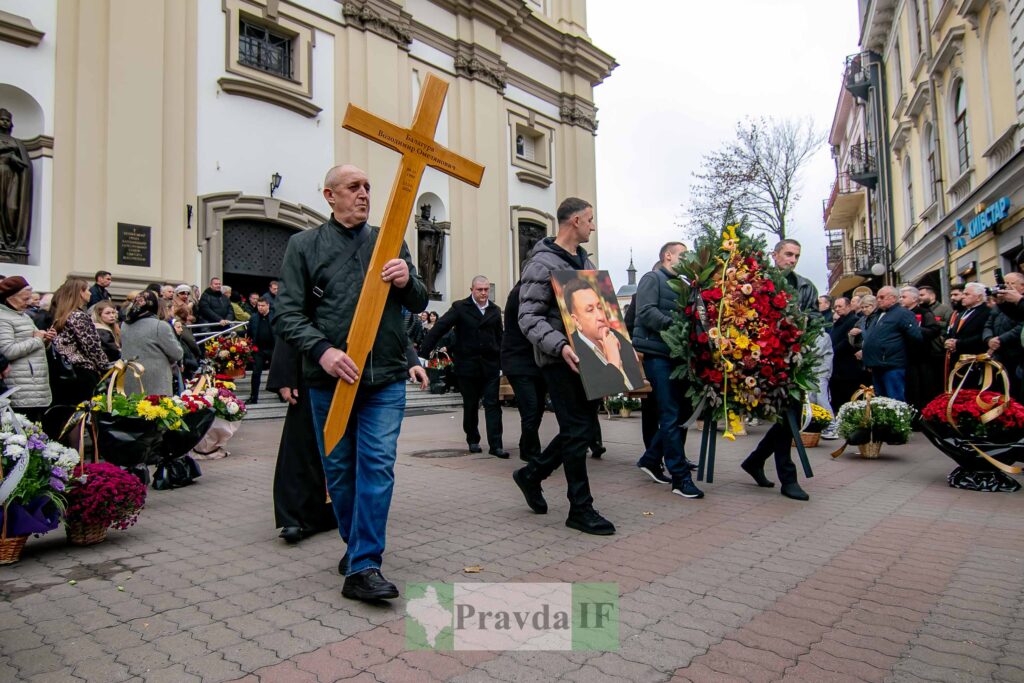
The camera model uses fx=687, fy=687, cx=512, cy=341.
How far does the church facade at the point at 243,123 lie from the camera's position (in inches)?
475

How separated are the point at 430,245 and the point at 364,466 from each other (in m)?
16.6

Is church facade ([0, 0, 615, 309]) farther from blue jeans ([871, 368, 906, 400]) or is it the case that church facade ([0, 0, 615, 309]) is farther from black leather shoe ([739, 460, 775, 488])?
blue jeans ([871, 368, 906, 400])

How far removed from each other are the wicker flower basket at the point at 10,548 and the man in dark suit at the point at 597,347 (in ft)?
11.0

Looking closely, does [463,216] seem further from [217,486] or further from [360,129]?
[360,129]

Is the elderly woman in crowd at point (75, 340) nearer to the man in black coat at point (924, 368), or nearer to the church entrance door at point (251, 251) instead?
the church entrance door at point (251, 251)

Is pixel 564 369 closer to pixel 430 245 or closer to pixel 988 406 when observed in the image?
pixel 988 406

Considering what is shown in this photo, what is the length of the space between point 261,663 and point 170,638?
52 cm

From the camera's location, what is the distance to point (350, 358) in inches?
122

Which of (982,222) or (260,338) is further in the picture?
(982,222)

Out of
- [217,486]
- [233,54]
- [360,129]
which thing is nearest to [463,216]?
[233,54]

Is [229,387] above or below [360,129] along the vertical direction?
below

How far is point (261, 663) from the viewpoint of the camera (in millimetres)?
2562

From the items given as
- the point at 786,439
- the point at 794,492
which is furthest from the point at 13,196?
the point at 794,492

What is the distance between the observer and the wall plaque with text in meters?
12.5
